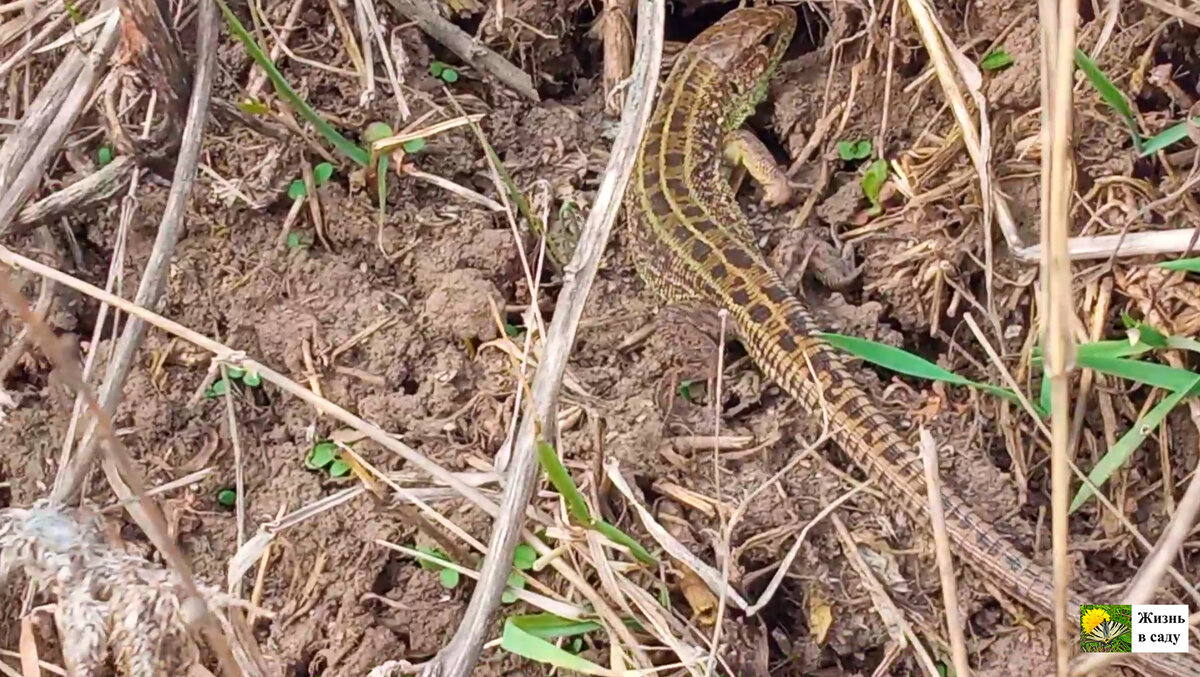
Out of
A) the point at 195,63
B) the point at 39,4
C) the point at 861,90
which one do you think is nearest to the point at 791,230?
the point at 861,90

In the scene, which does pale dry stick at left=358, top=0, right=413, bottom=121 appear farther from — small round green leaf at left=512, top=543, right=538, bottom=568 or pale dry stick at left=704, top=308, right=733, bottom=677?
small round green leaf at left=512, top=543, right=538, bottom=568

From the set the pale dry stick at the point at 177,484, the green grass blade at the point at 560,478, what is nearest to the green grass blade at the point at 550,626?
the green grass blade at the point at 560,478

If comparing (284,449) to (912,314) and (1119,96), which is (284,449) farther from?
(1119,96)

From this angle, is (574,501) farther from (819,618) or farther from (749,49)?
(749,49)

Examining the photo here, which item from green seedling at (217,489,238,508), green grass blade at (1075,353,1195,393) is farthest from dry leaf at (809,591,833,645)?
green seedling at (217,489,238,508)

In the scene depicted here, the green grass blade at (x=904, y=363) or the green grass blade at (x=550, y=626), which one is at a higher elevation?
the green grass blade at (x=904, y=363)

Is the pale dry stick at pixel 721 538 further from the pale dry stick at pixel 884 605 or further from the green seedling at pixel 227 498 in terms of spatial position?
the green seedling at pixel 227 498
